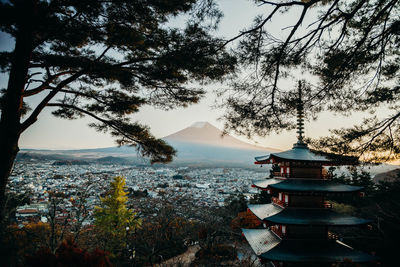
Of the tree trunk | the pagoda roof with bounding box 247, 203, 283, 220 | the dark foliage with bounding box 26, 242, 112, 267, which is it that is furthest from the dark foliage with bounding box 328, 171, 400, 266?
the tree trunk

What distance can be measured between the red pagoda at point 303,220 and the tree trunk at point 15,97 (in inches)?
237

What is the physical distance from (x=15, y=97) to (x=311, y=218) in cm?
767

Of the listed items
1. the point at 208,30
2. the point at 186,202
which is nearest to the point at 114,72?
the point at 208,30

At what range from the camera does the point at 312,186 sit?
6.77m

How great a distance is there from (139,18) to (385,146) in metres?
4.74

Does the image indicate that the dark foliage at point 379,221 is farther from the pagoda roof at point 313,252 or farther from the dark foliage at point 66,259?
the dark foliage at point 66,259

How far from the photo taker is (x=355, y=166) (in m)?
3.62

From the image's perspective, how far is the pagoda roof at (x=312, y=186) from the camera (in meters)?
6.56

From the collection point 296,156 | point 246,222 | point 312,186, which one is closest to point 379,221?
point 312,186

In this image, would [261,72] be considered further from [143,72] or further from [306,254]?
[306,254]

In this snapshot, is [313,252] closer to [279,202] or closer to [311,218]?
[311,218]

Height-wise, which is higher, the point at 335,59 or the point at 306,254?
the point at 335,59

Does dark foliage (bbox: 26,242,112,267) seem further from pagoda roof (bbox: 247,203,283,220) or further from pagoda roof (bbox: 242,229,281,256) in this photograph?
pagoda roof (bbox: 247,203,283,220)

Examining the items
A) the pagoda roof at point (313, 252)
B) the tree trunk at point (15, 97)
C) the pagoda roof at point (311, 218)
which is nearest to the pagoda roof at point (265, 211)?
Answer: the pagoda roof at point (311, 218)
